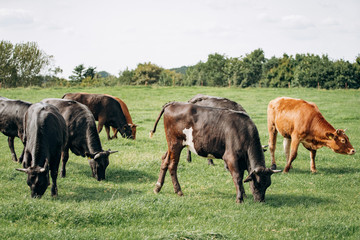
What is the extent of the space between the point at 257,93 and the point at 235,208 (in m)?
30.1

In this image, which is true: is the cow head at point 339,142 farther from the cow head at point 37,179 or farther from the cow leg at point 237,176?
the cow head at point 37,179

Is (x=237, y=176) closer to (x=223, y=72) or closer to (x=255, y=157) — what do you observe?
(x=255, y=157)

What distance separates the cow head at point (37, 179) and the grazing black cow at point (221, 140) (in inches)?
97.5

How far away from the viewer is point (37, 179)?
7.50 meters

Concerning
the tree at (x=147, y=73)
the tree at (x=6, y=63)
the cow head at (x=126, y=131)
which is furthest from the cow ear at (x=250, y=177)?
the tree at (x=147, y=73)

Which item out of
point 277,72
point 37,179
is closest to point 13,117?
point 37,179

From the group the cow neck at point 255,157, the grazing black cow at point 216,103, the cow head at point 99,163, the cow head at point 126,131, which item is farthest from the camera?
the cow head at point 126,131

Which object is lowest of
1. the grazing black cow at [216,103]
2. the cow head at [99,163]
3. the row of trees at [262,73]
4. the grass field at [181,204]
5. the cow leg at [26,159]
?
the grass field at [181,204]

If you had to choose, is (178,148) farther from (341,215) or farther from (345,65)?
(345,65)

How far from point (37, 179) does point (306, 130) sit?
7533 millimetres

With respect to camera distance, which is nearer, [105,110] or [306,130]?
[306,130]

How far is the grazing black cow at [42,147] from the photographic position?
7.55 metres

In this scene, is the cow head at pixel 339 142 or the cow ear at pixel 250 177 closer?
the cow ear at pixel 250 177

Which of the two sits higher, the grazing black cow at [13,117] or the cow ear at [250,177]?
the grazing black cow at [13,117]
